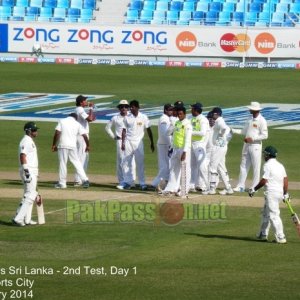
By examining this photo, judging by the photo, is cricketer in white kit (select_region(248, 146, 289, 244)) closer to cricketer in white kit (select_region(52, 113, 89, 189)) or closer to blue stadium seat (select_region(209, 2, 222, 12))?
cricketer in white kit (select_region(52, 113, 89, 189))

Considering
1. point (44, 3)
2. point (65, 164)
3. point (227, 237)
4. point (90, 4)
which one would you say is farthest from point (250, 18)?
point (227, 237)

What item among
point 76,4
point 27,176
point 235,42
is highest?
point 76,4

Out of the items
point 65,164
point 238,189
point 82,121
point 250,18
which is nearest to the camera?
point 238,189

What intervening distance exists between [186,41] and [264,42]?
381cm

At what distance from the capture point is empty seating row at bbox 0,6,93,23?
6088cm

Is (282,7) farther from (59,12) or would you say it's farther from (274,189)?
(274,189)

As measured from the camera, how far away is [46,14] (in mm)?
62188

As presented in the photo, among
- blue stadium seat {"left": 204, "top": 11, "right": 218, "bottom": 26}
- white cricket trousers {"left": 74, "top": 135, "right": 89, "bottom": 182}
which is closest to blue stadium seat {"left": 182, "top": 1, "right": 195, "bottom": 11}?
blue stadium seat {"left": 204, "top": 11, "right": 218, "bottom": 26}

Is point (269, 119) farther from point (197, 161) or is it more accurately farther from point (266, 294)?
point (266, 294)

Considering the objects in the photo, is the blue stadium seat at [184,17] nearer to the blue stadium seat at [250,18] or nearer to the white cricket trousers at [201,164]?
the blue stadium seat at [250,18]

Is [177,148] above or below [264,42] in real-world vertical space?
below

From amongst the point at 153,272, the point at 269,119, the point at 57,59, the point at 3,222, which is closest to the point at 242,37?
the point at 57,59

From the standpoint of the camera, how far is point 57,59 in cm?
5972

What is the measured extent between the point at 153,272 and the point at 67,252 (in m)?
2.00
